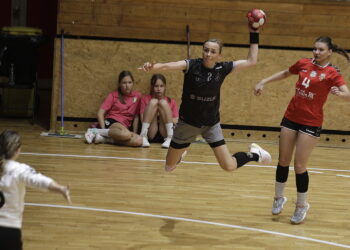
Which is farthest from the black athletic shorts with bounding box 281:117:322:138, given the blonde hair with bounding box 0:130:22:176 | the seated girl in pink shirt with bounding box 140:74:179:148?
the seated girl in pink shirt with bounding box 140:74:179:148

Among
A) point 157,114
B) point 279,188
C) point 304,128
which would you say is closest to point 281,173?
point 279,188

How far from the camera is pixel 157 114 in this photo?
35.5 feet

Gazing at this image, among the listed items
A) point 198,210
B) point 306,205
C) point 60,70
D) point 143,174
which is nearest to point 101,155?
point 143,174

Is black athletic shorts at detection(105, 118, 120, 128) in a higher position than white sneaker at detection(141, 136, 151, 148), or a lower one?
higher

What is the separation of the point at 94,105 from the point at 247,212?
4981mm

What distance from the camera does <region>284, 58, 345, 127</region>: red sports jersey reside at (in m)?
6.65

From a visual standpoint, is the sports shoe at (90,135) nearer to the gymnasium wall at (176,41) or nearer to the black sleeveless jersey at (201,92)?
the gymnasium wall at (176,41)

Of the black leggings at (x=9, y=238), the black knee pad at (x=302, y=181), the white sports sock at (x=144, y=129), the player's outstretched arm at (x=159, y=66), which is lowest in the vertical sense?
the white sports sock at (x=144, y=129)

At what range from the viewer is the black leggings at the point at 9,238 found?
4.18 meters

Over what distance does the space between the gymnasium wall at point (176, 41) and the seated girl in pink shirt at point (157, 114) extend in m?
0.61

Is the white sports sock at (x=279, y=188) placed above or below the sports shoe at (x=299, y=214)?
above

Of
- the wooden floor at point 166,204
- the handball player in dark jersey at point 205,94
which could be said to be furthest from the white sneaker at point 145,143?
the handball player in dark jersey at point 205,94

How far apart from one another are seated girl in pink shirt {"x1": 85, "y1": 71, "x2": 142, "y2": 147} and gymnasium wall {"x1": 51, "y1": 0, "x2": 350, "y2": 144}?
476mm

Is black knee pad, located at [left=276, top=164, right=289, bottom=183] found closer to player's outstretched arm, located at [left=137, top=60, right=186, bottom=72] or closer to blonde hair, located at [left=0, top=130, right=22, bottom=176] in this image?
player's outstretched arm, located at [left=137, top=60, right=186, bottom=72]
